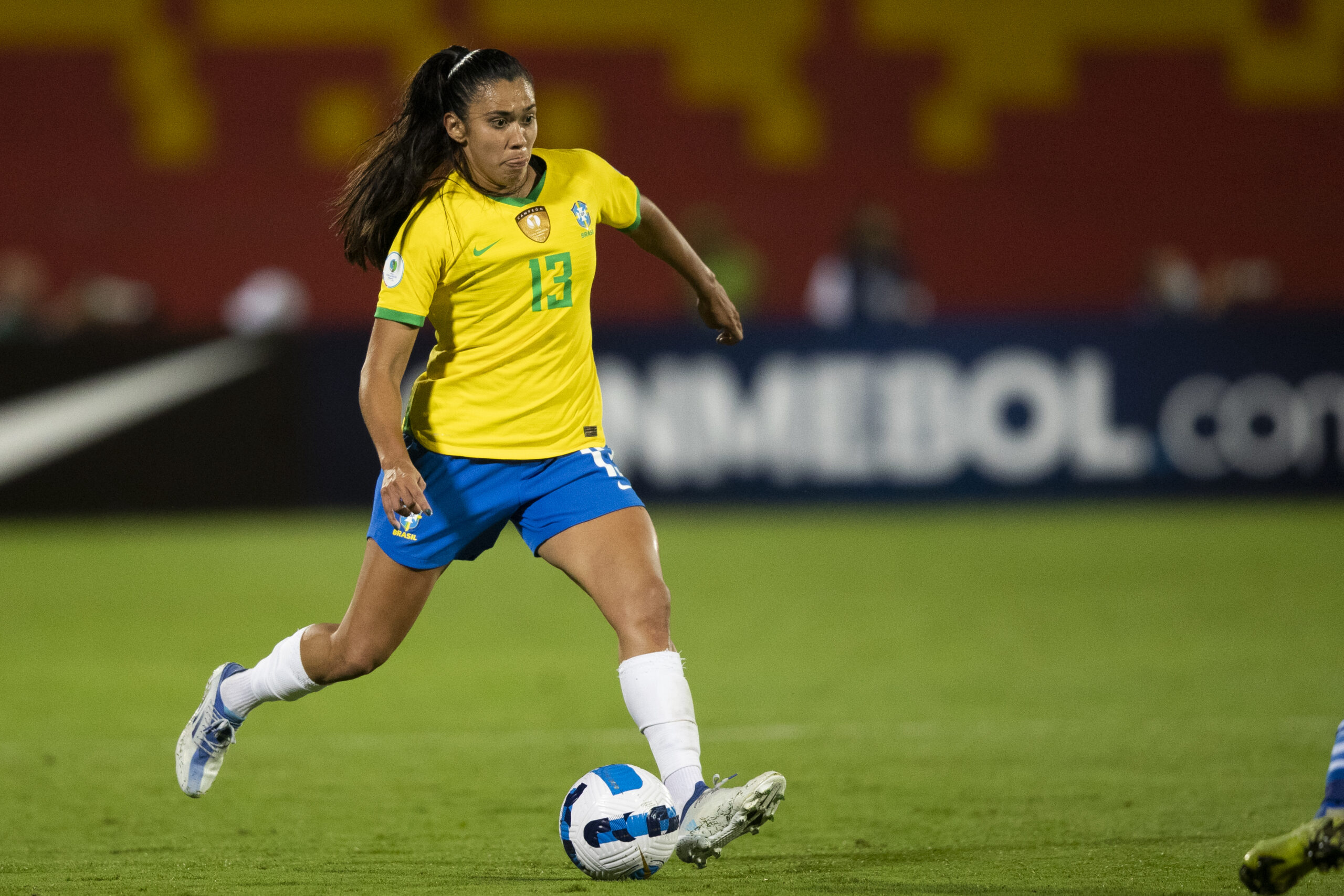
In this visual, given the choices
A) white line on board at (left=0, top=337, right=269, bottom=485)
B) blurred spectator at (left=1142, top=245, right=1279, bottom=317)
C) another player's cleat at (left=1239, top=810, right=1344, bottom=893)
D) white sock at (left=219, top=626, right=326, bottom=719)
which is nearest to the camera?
another player's cleat at (left=1239, top=810, right=1344, bottom=893)

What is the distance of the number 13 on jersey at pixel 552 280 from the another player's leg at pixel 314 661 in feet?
2.48

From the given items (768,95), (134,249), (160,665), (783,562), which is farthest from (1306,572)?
(134,249)

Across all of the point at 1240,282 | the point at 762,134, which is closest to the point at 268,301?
the point at 762,134

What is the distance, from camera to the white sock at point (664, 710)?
4.37 meters

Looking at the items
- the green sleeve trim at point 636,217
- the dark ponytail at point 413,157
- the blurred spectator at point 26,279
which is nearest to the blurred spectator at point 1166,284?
→ the blurred spectator at point 26,279

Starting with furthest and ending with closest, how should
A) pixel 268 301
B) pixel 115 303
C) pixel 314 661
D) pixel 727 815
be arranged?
pixel 268 301, pixel 115 303, pixel 314 661, pixel 727 815

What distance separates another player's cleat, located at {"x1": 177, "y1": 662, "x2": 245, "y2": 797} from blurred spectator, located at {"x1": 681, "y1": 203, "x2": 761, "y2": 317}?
8142 millimetres

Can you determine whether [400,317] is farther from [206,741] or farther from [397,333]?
[206,741]

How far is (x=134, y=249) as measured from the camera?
20.5m

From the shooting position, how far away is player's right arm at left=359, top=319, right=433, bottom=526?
4.27 metres

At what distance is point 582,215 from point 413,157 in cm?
46

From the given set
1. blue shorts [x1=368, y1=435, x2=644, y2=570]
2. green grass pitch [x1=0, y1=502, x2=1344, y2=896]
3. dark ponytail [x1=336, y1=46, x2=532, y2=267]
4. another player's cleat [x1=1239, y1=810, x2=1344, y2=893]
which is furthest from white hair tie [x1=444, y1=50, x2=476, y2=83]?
→ another player's cleat [x1=1239, y1=810, x2=1344, y2=893]

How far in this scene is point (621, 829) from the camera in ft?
14.1

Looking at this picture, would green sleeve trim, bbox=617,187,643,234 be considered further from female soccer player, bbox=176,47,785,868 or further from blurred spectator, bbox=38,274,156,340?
blurred spectator, bbox=38,274,156,340
